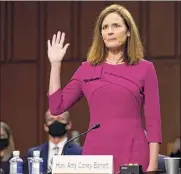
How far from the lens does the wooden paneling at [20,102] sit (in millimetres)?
7609

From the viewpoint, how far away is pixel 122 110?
2.33 m

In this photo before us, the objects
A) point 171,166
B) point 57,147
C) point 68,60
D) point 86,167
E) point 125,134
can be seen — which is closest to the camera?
point 86,167

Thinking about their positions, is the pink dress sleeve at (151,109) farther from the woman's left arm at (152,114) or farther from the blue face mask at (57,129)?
the blue face mask at (57,129)

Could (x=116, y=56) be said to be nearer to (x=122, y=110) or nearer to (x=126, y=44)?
(x=126, y=44)

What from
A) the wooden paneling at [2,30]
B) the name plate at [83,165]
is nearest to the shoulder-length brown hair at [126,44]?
the name plate at [83,165]

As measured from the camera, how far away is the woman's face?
2377 millimetres

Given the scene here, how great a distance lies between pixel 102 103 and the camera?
7.71ft

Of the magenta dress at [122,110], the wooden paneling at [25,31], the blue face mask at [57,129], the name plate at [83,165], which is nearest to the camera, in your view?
the name plate at [83,165]

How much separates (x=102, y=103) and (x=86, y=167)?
53cm

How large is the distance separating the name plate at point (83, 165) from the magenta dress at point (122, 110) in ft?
1.41

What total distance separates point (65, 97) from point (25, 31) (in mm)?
5336

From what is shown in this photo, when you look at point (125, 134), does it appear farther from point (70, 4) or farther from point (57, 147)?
point (70, 4)

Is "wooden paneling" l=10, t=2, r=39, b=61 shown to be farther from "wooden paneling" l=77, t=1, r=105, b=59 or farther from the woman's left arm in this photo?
the woman's left arm

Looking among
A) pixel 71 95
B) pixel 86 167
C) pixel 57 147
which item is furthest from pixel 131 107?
pixel 57 147
